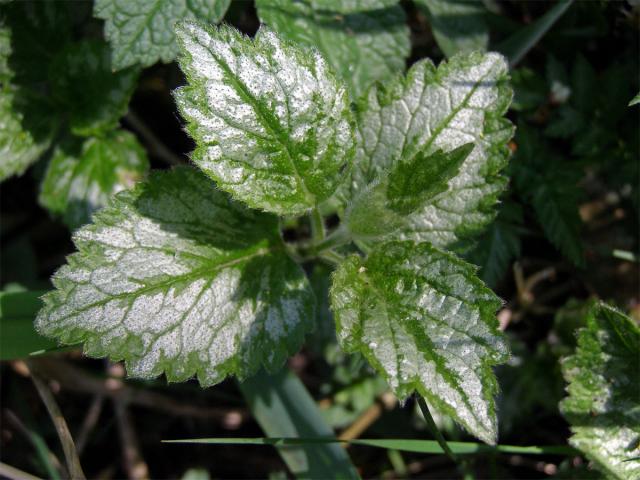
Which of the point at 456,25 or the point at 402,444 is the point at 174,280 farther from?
the point at 456,25

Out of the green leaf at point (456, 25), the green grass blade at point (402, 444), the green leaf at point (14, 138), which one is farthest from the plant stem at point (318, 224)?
the green leaf at point (14, 138)

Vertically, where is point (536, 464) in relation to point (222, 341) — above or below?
below

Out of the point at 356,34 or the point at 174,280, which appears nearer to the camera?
the point at 174,280

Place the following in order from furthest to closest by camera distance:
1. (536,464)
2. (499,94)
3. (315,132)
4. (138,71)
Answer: (536,464), (138,71), (499,94), (315,132)

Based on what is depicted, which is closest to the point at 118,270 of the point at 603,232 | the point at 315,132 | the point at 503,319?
the point at 315,132

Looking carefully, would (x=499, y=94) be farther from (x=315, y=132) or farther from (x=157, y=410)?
(x=157, y=410)

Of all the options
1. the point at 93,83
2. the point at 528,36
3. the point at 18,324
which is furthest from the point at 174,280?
the point at 528,36

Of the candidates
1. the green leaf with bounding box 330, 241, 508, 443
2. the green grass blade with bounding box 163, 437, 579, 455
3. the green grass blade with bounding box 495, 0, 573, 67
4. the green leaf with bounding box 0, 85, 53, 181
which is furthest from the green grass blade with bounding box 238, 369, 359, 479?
the green grass blade with bounding box 495, 0, 573, 67
